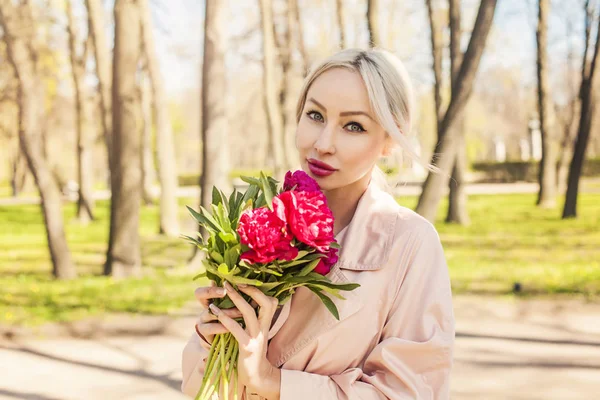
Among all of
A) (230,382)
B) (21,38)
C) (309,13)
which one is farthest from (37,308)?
(309,13)

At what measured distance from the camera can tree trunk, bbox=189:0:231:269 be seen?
1096 cm

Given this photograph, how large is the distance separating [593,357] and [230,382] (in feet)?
17.2

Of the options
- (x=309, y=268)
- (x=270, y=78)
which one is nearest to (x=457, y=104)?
(x=309, y=268)

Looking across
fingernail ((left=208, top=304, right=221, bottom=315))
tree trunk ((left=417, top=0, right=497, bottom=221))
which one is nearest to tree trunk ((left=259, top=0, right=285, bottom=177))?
tree trunk ((left=417, top=0, right=497, bottom=221))

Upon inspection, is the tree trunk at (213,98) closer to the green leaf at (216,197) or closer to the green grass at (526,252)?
the green grass at (526,252)

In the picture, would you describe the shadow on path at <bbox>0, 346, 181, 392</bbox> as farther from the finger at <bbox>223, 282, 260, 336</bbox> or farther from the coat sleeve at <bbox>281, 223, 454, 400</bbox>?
the finger at <bbox>223, 282, 260, 336</bbox>

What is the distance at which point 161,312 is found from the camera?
8.22 m

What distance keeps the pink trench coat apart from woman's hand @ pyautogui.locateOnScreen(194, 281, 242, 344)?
0.11 meters

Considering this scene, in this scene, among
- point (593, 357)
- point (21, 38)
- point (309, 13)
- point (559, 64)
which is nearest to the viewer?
point (593, 357)

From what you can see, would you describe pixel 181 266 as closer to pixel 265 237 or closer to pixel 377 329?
pixel 377 329

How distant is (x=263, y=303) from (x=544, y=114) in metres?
21.0

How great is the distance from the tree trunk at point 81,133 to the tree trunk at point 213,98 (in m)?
12.2

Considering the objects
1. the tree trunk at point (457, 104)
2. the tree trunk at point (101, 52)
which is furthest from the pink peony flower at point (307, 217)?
the tree trunk at point (101, 52)

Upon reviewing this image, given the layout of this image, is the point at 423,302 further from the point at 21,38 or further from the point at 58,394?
the point at 21,38
